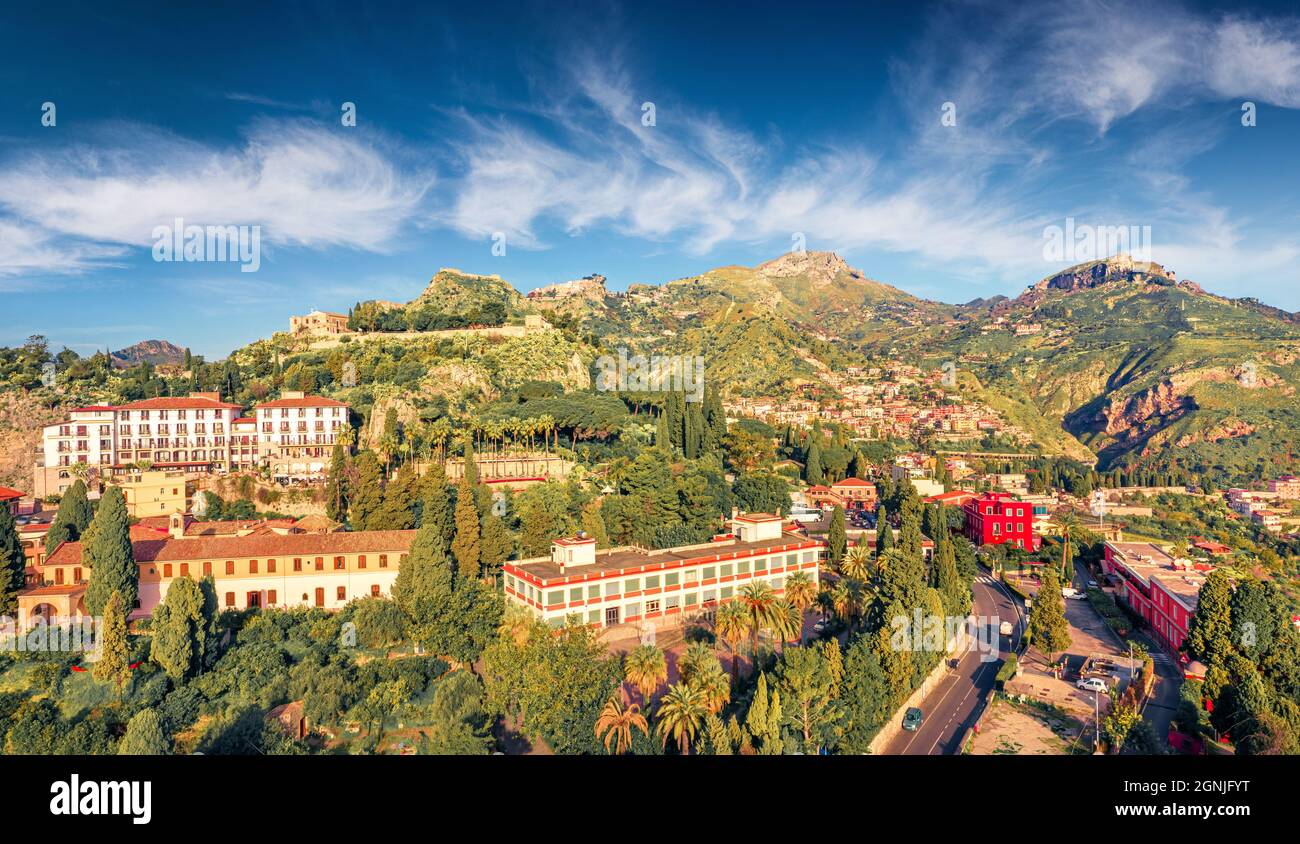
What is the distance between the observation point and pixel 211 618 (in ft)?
119

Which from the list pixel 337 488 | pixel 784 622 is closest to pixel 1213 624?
pixel 784 622

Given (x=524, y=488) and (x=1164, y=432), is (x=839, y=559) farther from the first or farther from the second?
(x=1164, y=432)

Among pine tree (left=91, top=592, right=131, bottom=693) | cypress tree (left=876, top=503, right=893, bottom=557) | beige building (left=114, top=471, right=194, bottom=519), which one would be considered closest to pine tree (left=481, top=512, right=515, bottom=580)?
pine tree (left=91, top=592, right=131, bottom=693)

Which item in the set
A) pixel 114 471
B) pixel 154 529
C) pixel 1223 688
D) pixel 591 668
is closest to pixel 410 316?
pixel 114 471

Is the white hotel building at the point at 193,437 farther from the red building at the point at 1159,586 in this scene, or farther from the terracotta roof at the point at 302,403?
the red building at the point at 1159,586

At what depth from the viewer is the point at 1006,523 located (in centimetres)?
6500

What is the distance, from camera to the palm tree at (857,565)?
47234mm

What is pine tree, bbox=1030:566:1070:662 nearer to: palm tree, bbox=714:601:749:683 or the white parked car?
the white parked car

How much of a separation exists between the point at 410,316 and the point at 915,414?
94484mm

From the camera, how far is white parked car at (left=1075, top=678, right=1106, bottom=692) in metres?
36.1

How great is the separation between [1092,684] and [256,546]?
44142 millimetres

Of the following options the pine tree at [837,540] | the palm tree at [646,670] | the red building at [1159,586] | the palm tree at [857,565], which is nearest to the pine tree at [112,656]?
the palm tree at [646,670]

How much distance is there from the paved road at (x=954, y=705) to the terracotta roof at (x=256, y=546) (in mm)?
28135

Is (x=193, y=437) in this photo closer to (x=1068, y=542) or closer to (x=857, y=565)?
(x=857, y=565)
